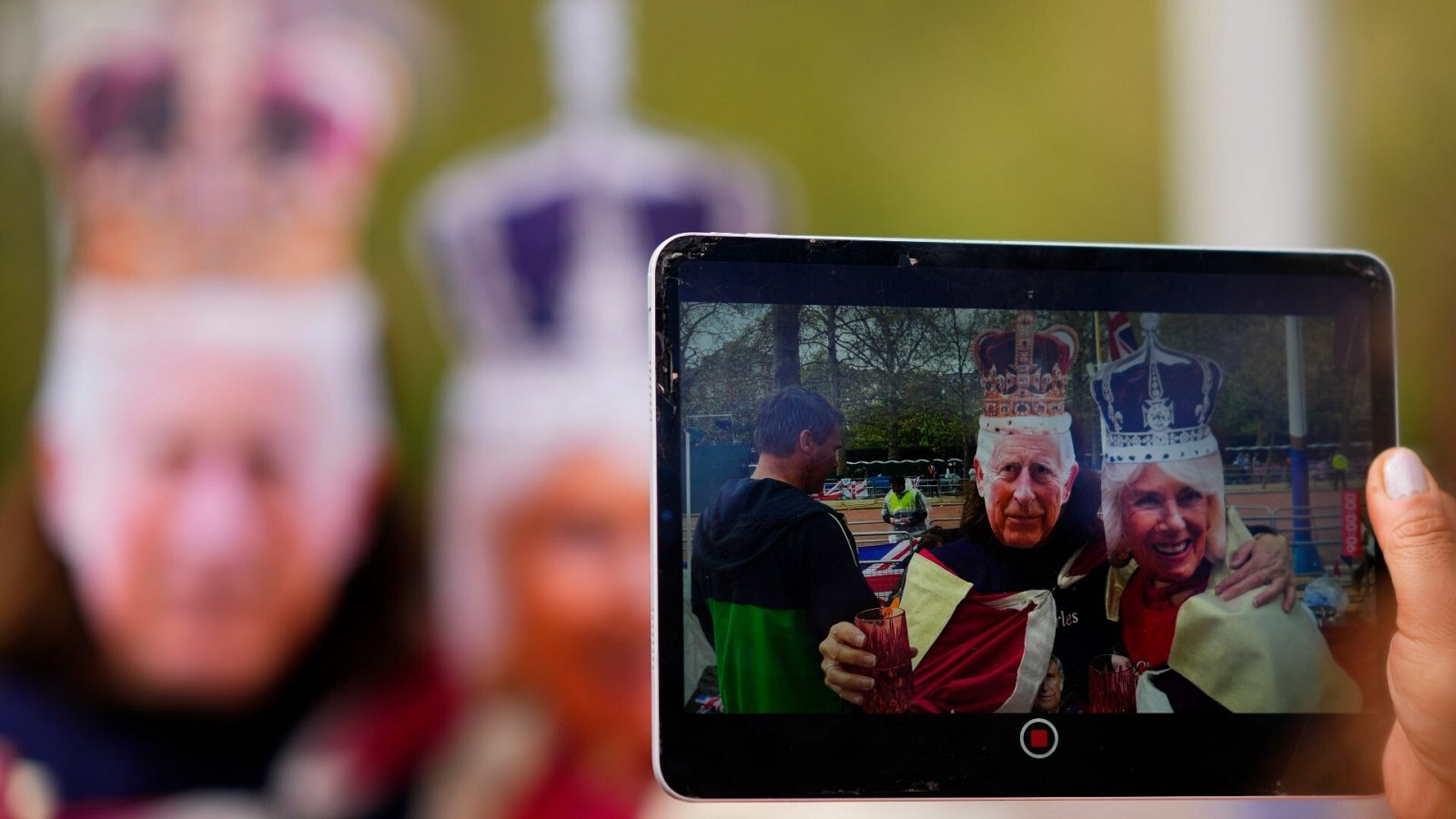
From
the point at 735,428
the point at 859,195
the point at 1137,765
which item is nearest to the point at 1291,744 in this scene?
the point at 1137,765

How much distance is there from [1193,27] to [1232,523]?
4.05 ft

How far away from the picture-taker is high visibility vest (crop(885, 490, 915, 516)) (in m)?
0.82

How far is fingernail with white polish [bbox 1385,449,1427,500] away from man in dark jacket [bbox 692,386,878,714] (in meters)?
0.42

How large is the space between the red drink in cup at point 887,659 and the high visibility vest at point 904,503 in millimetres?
76

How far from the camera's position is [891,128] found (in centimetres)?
166

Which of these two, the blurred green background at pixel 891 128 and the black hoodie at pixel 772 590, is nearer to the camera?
the black hoodie at pixel 772 590

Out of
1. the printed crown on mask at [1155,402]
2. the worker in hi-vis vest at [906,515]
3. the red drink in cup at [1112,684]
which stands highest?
the printed crown on mask at [1155,402]

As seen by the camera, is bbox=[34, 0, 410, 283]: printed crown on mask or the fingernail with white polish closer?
the fingernail with white polish

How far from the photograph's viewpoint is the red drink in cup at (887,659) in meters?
0.81

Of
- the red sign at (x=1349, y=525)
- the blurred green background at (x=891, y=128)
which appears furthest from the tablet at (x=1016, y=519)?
the blurred green background at (x=891, y=128)

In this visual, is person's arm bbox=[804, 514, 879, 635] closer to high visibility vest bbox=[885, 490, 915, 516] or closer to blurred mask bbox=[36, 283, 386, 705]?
high visibility vest bbox=[885, 490, 915, 516]

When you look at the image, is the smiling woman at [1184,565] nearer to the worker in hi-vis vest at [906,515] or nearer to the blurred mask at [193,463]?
the worker in hi-vis vest at [906,515]

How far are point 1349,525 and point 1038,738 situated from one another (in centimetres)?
31

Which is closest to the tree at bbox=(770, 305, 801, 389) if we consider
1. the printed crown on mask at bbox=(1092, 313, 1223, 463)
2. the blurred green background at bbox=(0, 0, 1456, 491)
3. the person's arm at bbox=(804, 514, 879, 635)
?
the person's arm at bbox=(804, 514, 879, 635)
